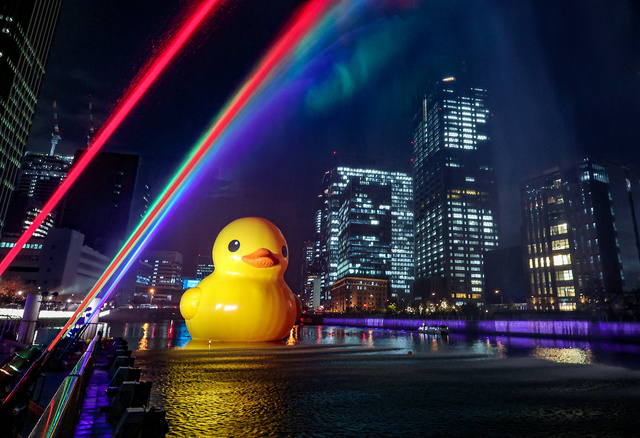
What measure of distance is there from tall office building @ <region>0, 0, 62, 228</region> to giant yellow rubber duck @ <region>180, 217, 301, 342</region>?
263 ft

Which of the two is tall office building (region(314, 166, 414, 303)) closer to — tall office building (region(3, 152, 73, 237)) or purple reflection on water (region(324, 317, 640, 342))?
purple reflection on water (region(324, 317, 640, 342))

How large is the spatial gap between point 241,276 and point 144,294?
6781 inches

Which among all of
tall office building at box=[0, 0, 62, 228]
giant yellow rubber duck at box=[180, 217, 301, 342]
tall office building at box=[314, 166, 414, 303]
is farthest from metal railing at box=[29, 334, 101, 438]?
tall office building at box=[314, 166, 414, 303]

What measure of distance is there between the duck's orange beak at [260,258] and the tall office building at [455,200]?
474ft

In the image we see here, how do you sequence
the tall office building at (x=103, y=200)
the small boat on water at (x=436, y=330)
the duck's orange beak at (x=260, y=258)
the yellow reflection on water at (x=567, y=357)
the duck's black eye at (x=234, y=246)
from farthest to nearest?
the tall office building at (x=103, y=200) < the small boat on water at (x=436, y=330) < the duck's black eye at (x=234, y=246) < the duck's orange beak at (x=260, y=258) < the yellow reflection on water at (x=567, y=357)

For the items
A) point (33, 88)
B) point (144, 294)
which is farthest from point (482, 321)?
point (144, 294)

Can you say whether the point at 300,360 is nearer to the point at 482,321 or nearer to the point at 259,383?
the point at 259,383

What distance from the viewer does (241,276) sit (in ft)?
60.1

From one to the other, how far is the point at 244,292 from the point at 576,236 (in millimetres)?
102766

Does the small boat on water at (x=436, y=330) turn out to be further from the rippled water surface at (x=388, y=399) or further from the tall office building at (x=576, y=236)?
the tall office building at (x=576, y=236)

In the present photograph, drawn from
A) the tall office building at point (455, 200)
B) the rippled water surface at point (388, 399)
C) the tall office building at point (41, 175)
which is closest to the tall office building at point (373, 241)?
the tall office building at point (455, 200)

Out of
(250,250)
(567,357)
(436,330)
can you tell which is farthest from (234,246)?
(436,330)

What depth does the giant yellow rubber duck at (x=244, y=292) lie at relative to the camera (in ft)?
57.8

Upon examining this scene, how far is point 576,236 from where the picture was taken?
95750 millimetres
